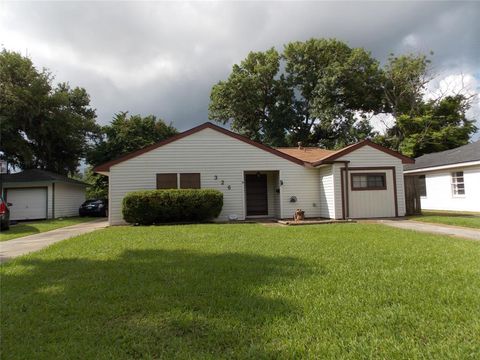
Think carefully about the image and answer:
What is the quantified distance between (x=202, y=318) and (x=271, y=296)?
3.09 ft

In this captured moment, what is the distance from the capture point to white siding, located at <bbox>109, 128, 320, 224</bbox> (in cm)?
1414

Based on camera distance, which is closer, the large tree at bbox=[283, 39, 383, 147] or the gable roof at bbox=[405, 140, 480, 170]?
the gable roof at bbox=[405, 140, 480, 170]

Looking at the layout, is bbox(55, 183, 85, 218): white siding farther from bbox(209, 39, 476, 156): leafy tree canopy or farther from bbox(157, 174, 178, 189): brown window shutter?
bbox(209, 39, 476, 156): leafy tree canopy

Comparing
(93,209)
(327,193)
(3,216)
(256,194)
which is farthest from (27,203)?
(327,193)

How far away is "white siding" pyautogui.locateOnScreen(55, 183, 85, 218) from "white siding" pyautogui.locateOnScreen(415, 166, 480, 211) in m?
22.8

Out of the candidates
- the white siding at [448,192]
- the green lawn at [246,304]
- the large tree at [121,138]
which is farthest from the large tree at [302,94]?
the green lawn at [246,304]

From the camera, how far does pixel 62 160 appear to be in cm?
3045

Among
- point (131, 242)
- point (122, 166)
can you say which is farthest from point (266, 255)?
point (122, 166)

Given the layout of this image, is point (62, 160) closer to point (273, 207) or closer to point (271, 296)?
point (273, 207)

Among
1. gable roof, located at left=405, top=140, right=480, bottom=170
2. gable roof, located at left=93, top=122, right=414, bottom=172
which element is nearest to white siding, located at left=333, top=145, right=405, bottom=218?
gable roof, located at left=93, top=122, right=414, bottom=172

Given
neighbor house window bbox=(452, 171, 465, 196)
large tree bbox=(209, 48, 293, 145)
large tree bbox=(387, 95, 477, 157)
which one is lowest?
neighbor house window bbox=(452, 171, 465, 196)

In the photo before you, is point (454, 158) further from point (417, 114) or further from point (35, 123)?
point (35, 123)

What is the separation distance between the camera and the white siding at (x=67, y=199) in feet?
70.7

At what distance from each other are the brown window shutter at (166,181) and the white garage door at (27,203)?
1078 centimetres
